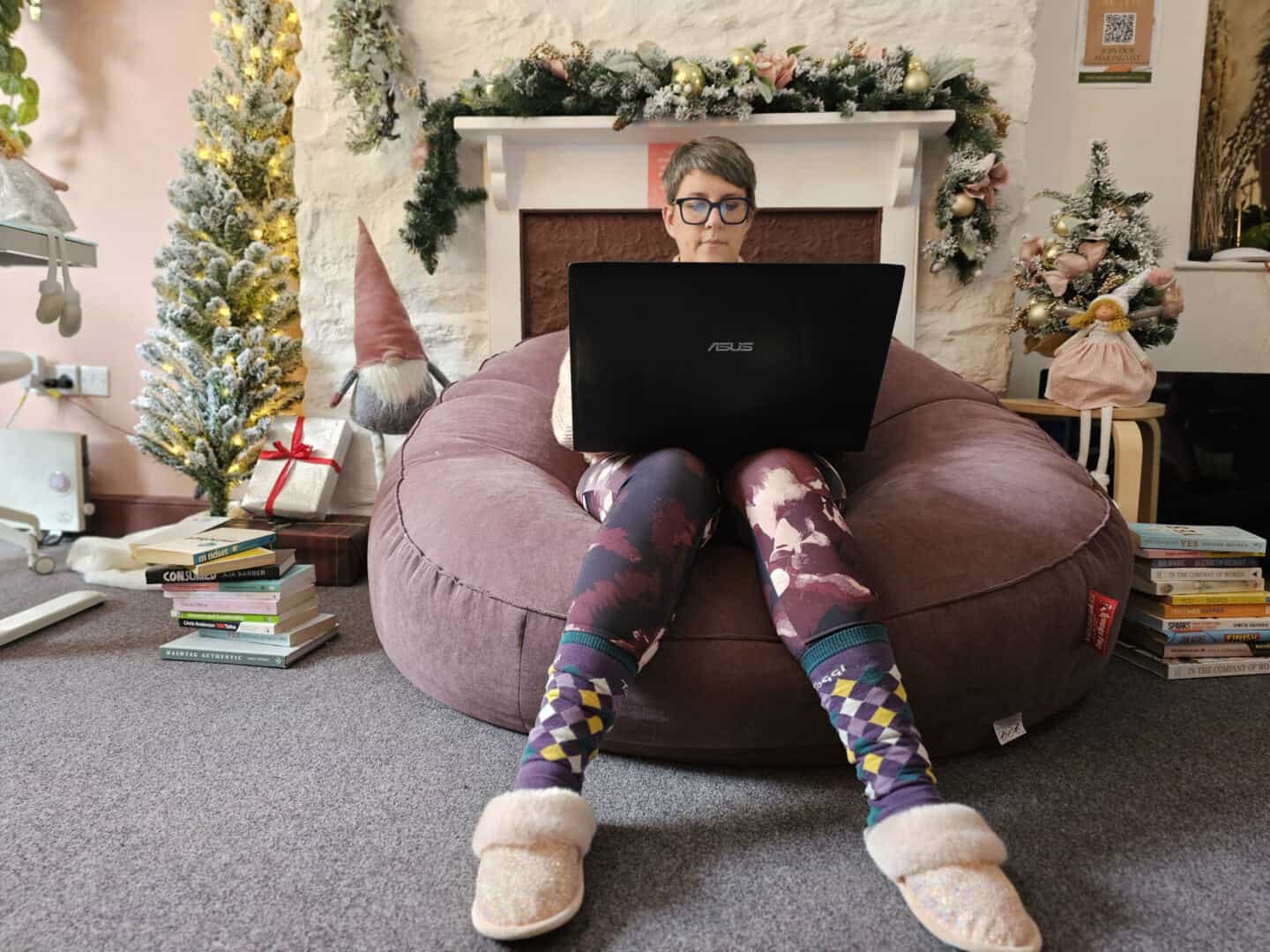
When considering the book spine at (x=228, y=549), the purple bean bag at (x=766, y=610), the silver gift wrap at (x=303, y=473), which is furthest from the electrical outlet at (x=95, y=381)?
the purple bean bag at (x=766, y=610)

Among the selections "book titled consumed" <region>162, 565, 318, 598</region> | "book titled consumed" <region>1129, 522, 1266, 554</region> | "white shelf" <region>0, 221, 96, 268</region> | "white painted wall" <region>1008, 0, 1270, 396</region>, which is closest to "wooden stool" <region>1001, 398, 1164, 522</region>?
"book titled consumed" <region>1129, 522, 1266, 554</region>

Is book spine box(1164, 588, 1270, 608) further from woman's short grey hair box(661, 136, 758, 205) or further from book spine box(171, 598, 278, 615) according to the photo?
book spine box(171, 598, 278, 615)

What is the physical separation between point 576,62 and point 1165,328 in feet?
5.42

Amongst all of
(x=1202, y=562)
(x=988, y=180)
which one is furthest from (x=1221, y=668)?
(x=988, y=180)

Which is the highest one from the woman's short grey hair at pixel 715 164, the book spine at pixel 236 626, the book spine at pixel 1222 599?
the woman's short grey hair at pixel 715 164

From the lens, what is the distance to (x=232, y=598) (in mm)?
1559

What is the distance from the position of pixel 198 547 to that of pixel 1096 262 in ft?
6.77

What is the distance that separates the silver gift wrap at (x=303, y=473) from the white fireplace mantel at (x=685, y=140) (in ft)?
1.98

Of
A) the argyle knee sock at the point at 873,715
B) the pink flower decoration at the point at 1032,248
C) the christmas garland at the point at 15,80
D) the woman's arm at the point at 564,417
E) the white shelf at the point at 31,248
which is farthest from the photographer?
the christmas garland at the point at 15,80

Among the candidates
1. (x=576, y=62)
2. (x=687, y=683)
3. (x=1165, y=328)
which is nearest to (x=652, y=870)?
(x=687, y=683)

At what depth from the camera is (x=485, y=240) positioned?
2525mm

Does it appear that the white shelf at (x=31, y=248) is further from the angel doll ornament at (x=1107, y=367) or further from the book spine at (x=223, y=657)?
the angel doll ornament at (x=1107, y=367)

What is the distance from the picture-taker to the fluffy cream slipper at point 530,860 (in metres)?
0.78

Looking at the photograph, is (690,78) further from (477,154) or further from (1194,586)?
(1194,586)
